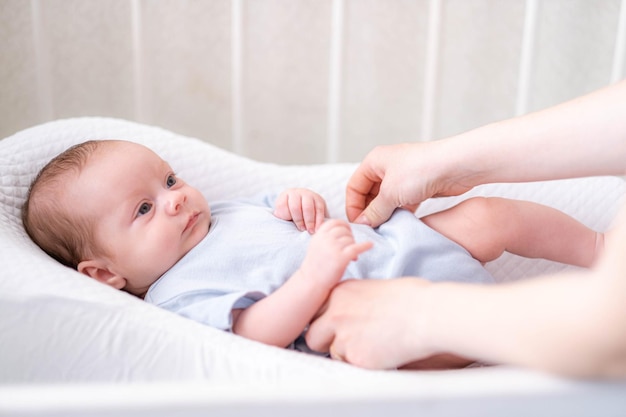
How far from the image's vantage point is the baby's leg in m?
0.83

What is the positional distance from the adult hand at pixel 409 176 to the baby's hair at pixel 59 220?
0.35 m

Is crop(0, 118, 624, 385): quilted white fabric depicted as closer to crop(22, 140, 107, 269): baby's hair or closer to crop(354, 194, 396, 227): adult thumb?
crop(22, 140, 107, 269): baby's hair

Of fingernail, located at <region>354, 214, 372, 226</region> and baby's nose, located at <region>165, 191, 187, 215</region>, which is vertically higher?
baby's nose, located at <region>165, 191, 187, 215</region>

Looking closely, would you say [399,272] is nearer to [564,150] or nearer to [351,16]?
[564,150]

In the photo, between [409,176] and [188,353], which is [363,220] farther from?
[188,353]

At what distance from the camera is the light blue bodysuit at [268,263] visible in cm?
79

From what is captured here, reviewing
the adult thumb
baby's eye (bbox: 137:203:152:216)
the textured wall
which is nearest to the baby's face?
baby's eye (bbox: 137:203:152:216)

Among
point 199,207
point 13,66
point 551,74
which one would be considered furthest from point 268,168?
point 551,74

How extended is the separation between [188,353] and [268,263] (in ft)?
0.64

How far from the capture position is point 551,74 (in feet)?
4.99

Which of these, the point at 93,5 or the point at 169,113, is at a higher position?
the point at 93,5

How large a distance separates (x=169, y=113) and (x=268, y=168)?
1.68 feet

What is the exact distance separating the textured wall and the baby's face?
0.52 m

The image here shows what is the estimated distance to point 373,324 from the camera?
24.2 inches
